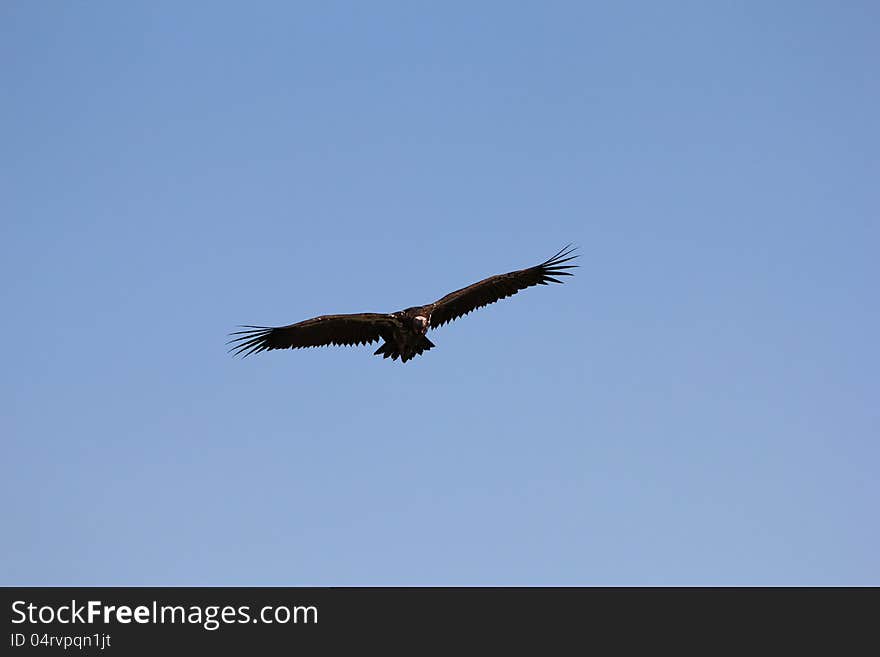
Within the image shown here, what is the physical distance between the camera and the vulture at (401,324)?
1286 inches

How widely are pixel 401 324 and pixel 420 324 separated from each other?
710 millimetres

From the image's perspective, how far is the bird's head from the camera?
1273 inches

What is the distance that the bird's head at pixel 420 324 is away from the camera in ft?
106

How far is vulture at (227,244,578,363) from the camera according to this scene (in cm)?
3266

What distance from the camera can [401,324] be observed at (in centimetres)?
3278

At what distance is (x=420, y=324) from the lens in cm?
3238
